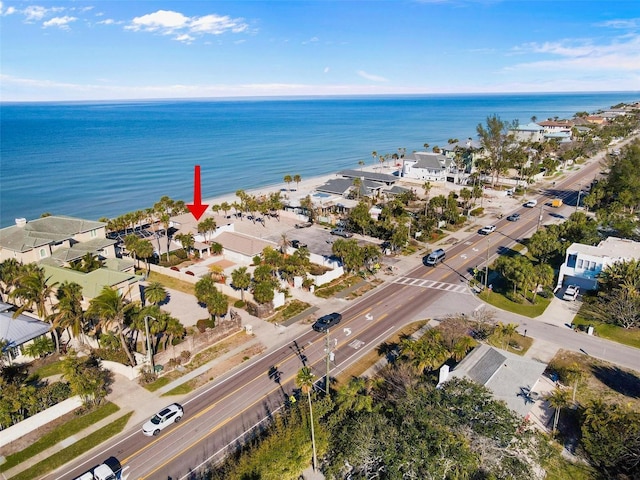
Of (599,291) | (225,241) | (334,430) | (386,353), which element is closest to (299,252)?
(225,241)

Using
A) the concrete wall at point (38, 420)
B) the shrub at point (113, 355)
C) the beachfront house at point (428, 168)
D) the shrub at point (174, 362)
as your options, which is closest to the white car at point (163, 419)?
the shrub at point (174, 362)

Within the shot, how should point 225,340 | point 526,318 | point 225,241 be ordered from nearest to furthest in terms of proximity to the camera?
point 225,340 → point 526,318 → point 225,241

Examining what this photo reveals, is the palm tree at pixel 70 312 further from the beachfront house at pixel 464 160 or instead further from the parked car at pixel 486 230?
the beachfront house at pixel 464 160

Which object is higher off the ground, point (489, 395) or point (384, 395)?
point (489, 395)

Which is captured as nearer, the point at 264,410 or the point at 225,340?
the point at 264,410

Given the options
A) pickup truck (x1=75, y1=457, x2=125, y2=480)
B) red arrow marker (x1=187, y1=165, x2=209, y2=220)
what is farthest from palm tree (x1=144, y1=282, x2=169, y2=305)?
pickup truck (x1=75, y1=457, x2=125, y2=480)

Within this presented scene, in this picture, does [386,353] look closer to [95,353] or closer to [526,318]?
[526,318]
